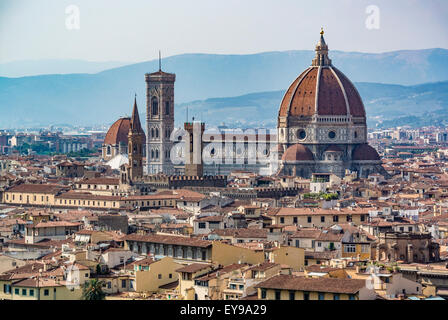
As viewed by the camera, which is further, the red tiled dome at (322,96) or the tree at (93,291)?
the red tiled dome at (322,96)

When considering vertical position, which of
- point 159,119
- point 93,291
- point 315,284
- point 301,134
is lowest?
point 93,291

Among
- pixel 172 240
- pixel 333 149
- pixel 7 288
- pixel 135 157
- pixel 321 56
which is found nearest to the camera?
pixel 7 288

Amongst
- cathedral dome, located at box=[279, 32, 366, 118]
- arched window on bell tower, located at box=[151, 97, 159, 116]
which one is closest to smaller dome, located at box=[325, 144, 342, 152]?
cathedral dome, located at box=[279, 32, 366, 118]

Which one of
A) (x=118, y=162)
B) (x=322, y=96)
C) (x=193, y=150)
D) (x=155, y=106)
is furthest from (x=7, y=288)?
(x=155, y=106)

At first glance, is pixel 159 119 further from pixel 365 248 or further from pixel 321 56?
pixel 365 248

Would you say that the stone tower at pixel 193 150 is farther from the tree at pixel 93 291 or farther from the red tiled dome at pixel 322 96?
the tree at pixel 93 291

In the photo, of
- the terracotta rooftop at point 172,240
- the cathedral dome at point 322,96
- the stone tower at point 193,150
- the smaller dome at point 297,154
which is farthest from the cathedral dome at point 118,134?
the terracotta rooftop at point 172,240
